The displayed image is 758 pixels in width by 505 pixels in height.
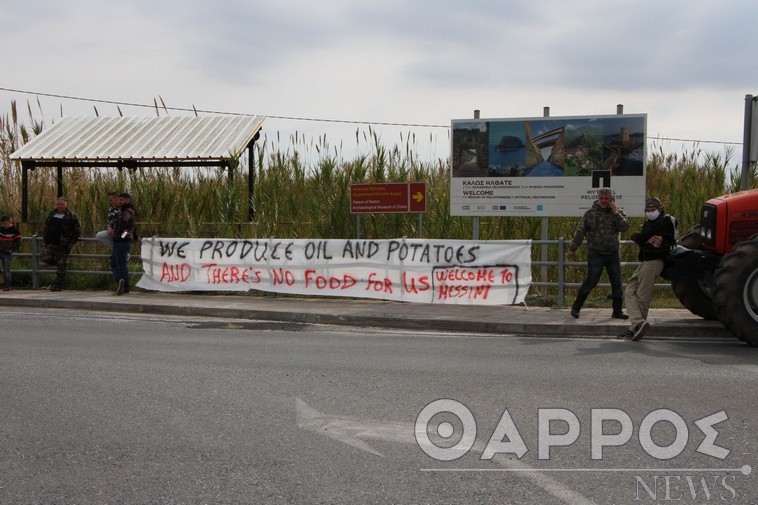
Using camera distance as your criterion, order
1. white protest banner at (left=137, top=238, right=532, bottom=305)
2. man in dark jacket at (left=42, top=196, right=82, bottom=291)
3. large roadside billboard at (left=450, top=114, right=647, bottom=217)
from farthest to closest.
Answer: man in dark jacket at (left=42, top=196, right=82, bottom=291) → large roadside billboard at (left=450, top=114, right=647, bottom=217) → white protest banner at (left=137, top=238, right=532, bottom=305)

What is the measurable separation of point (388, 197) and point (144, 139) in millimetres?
7516

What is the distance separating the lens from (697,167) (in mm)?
20422

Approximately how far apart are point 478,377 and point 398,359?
4.44 ft

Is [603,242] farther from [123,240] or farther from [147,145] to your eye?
[147,145]

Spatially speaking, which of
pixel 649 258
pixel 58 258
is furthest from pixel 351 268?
pixel 58 258

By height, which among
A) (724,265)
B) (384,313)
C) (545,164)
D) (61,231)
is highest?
(545,164)

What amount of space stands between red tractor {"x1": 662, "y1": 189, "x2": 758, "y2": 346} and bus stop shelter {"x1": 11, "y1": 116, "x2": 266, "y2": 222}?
33.5 ft

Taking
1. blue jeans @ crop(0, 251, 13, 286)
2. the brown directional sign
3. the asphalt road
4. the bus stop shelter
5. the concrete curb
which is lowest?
the concrete curb

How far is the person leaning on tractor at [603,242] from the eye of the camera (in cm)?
1196

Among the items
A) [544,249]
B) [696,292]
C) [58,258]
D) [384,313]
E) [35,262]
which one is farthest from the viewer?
[35,262]

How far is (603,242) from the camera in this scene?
1198cm

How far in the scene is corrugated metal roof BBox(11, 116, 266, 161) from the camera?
19.0 m

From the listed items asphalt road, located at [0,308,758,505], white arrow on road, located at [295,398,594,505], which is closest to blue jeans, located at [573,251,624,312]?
asphalt road, located at [0,308,758,505]

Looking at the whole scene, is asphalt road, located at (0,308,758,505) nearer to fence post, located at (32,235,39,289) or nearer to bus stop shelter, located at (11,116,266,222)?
fence post, located at (32,235,39,289)
